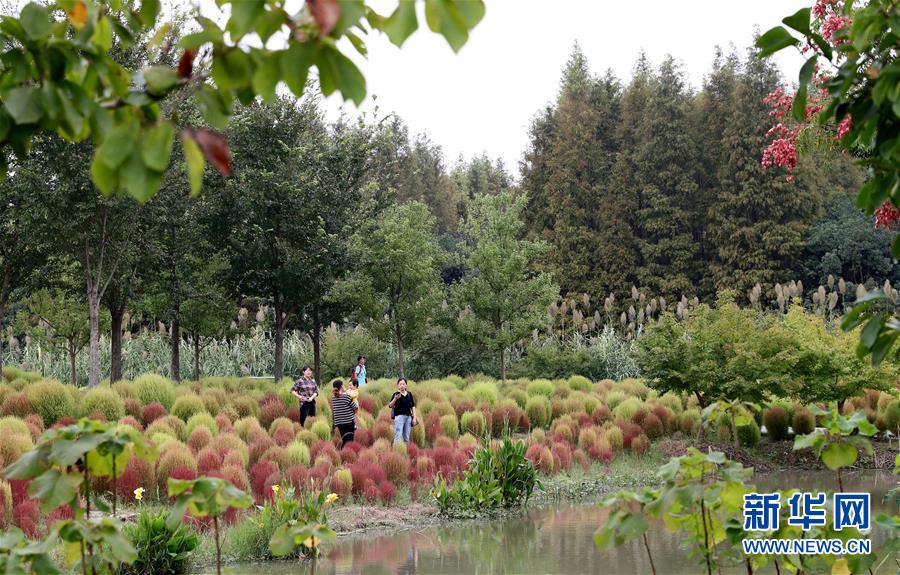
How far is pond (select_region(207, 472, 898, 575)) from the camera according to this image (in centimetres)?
895

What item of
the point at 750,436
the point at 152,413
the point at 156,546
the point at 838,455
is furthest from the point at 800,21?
the point at 750,436

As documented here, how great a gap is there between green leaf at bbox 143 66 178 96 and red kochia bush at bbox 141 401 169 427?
14.5m

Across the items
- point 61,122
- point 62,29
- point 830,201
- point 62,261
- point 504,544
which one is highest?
point 830,201

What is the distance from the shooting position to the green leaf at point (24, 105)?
1836 mm

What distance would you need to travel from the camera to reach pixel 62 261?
23.2 metres

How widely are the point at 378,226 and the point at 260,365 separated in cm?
622

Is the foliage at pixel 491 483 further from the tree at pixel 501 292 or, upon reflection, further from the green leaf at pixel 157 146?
the tree at pixel 501 292

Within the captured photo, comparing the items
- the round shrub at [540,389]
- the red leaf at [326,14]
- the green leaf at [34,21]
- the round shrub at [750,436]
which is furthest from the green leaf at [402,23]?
the round shrub at [540,389]

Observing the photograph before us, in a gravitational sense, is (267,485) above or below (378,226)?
below

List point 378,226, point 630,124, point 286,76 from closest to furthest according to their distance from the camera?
point 286,76 < point 378,226 < point 630,124

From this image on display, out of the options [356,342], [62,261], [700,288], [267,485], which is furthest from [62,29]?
[700,288]

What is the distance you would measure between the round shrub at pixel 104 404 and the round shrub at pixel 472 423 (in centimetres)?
594

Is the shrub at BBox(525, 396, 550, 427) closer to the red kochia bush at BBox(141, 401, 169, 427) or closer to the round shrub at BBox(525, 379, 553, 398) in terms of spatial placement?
the round shrub at BBox(525, 379, 553, 398)

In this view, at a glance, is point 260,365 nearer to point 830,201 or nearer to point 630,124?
point 630,124
